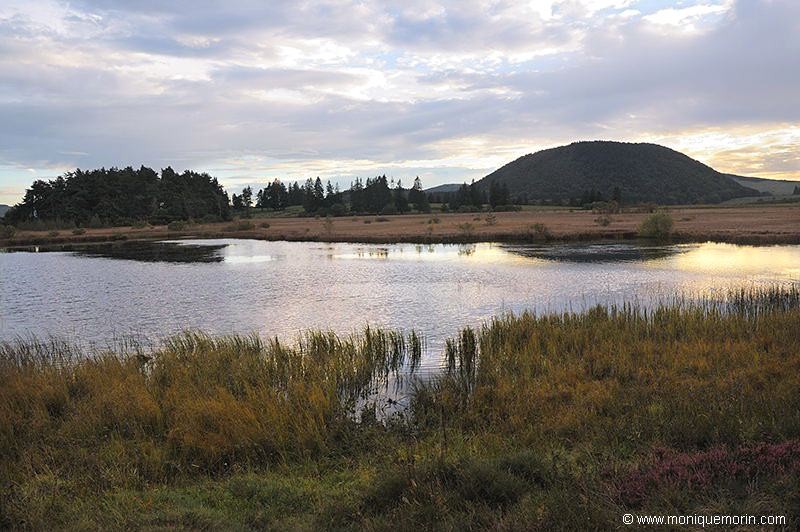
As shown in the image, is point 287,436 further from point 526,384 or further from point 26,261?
point 26,261

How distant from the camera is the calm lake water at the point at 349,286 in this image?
23531 millimetres

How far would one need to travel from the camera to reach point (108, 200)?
123m

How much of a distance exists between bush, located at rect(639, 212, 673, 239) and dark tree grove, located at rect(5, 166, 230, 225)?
101357mm

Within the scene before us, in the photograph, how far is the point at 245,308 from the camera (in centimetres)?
2678

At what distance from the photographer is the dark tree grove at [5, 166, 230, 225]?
121m

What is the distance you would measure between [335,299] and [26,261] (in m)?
41.5

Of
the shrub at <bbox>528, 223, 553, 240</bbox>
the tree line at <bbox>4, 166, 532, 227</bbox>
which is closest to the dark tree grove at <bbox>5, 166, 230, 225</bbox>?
the tree line at <bbox>4, 166, 532, 227</bbox>

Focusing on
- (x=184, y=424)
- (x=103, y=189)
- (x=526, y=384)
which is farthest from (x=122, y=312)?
(x=103, y=189)

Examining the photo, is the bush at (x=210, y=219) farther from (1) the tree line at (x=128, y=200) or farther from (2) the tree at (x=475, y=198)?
(2) the tree at (x=475, y=198)

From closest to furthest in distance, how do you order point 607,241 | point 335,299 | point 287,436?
point 287,436 < point 335,299 < point 607,241

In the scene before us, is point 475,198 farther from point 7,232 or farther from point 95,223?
point 7,232

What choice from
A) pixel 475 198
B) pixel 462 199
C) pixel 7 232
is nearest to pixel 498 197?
pixel 475 198

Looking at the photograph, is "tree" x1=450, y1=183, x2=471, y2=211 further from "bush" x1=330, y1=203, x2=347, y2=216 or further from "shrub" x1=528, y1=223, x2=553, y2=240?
"shrub" x1=528, y1=223, x2=553, y2=240

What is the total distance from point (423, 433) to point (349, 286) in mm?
23590
